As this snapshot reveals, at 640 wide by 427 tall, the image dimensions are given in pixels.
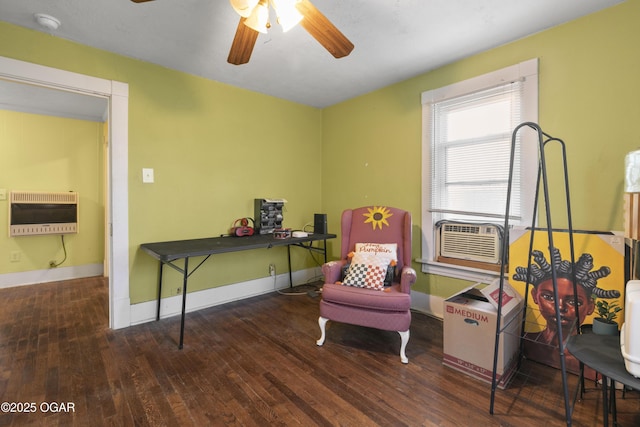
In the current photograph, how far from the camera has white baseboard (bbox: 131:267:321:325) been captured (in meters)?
2.78

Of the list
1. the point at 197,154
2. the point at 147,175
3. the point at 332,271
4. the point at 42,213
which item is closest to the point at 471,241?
the point at 332,271

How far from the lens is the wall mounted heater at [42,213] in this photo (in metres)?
3.81

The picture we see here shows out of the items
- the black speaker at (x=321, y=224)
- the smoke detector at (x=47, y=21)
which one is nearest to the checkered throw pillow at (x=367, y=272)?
the black speaker at (x=321, y=224)

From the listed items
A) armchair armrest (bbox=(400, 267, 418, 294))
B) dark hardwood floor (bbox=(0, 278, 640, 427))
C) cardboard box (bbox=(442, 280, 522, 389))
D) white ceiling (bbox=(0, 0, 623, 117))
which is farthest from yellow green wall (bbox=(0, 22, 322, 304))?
cardboard box (bbox=(442, 280, 522, 389))

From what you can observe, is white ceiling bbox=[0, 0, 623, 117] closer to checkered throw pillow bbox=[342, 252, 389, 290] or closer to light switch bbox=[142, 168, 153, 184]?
light switch bbox=[142, 168, 153, 184]

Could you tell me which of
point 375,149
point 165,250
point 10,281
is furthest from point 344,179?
point 10,281

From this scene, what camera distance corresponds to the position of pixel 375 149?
3449 mm

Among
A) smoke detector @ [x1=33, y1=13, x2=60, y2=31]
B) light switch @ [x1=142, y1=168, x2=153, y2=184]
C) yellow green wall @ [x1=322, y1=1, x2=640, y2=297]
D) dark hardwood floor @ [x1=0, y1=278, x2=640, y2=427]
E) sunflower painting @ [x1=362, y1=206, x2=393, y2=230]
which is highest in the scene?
smoke detector @ [x1=33, y1=13, x2=60, y2=31]

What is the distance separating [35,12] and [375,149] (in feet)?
9.92

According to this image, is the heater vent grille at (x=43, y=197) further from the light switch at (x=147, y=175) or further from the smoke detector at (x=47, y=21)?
the smoke detector at (x=47, y=21)

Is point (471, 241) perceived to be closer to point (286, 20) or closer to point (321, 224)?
point (321, 224)

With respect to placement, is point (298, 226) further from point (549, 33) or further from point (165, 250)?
point (549, 33)

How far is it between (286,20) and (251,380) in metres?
2.10

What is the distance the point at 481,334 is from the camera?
1892 millimetres
